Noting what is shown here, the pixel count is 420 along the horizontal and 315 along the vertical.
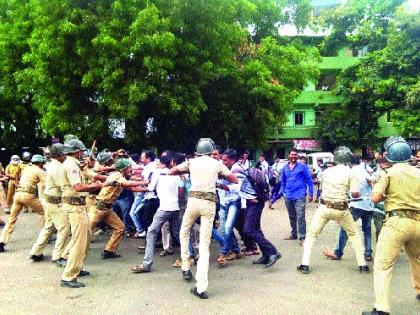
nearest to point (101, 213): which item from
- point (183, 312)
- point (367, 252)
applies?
point (183, 312)

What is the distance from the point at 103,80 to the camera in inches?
560

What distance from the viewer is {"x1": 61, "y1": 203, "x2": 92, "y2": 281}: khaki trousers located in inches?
251

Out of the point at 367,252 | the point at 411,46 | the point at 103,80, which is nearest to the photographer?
the point at 367,252

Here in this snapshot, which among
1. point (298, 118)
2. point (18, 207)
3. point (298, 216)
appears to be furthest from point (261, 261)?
point (298, 118)

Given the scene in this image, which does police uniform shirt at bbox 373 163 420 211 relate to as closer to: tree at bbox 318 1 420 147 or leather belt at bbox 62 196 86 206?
leather belt at bbox 62 196 86 206

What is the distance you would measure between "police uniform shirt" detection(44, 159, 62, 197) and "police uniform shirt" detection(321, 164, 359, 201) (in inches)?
161

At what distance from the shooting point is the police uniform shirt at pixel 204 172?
20.5 feet

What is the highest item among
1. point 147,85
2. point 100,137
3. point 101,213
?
point 147,85

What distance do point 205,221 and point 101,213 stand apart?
7.87 ft

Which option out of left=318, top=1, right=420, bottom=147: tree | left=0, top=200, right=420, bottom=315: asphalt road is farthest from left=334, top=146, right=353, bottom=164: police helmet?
left=318, top=1, right=420, bottom=147: tree

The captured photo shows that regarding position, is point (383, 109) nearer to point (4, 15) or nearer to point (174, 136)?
point (174, 136)

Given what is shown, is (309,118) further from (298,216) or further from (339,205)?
(339,205)

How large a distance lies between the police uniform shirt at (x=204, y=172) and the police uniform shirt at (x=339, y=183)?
178 centimetres

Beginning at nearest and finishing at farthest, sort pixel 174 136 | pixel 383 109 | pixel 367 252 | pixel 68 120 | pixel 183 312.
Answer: pixel 183 312, pixel 367 252, pixel 68 120, pixel 174 136, pixel 383 109
